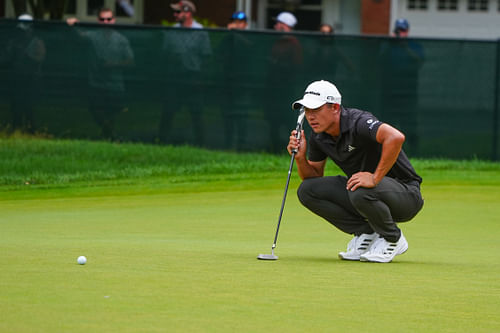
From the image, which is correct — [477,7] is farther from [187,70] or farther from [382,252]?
[382,252]

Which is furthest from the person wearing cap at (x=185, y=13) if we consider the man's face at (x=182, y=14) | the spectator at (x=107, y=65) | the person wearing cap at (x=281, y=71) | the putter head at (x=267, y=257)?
the putter head at (x=267, y=257)

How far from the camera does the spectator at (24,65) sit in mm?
14617

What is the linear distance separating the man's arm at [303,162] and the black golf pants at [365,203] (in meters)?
0.07

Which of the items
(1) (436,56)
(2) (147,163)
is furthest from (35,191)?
(1) (436,56)

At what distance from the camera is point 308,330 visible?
4.04 m

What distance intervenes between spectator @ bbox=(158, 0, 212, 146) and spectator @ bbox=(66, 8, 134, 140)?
633mm

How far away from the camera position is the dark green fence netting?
47.8ft

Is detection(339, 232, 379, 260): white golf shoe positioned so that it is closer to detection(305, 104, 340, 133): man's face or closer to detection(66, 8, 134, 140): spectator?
detection(305, 104, 340, 133): man's face

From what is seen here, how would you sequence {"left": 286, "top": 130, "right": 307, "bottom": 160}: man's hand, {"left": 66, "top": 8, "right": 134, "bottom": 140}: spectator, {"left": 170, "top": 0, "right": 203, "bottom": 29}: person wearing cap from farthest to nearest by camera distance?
1. {"left": 170, "top": 0, "right": 203, "bottom": 29}: person wearing cap
2. {"left": 66, "top": 8, "right": 134, "bottom": 140}: spectator
3. {"left": 286, "top": 130, "right": 307, "bottom": 160}: man's hand

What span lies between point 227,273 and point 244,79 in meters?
9.44

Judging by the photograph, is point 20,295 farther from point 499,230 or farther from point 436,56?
point 436,56

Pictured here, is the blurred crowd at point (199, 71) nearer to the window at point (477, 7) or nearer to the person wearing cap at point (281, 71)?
the person wearing cap at point (281, 71)

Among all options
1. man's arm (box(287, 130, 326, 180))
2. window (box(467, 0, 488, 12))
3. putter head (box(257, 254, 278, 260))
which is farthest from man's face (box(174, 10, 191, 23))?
window (box(467, 0, 488, 12))

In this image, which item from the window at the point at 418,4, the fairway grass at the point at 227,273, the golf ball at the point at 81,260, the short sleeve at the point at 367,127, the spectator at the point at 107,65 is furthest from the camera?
the window at the point at 418,4
